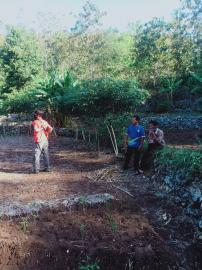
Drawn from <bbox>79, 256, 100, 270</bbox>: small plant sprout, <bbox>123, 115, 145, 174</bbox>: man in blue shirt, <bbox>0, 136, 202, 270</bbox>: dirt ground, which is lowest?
<bbox>79, 256, 100, 270</bbox>: small plant sprout

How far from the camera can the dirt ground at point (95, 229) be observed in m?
5.21

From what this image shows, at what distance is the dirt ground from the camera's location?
5.21 meters

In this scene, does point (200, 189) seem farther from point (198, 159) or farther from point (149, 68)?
point (149, 68)

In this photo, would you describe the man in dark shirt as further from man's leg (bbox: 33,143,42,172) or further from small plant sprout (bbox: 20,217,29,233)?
small plant sprout (bbox: 20,217,29,233)

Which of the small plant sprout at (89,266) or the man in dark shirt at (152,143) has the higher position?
the man in dark shirt at (152,143)

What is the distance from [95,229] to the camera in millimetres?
5836

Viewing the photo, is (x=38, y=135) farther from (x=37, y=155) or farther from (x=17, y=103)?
(x=17, y=103)

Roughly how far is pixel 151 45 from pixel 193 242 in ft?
61.7

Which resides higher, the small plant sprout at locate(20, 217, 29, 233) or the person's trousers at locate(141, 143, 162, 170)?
the person's trousers at locate(141, 143, 162, 170)

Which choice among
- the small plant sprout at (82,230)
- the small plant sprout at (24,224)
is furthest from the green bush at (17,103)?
the small plant sprout at (82,230)

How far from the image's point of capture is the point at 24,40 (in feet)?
83.6

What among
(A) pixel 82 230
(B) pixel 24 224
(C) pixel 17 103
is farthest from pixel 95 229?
(C) pixel 17 103

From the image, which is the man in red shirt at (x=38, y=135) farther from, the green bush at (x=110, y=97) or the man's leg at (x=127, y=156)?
the green bush at (x=110, y=97)

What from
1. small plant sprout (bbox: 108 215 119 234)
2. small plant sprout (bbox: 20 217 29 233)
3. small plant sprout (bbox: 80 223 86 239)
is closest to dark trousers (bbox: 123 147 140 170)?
small plant sprout (bbox: 108 215 119 234)
